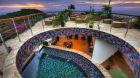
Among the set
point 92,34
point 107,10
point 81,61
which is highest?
point 107,10

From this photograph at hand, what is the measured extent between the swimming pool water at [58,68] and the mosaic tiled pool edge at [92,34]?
4.70 feet

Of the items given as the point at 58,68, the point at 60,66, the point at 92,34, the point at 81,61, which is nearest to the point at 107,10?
the point at 92,34

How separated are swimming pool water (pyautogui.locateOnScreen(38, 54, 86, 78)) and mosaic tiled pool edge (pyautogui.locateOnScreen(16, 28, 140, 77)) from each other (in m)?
1.43

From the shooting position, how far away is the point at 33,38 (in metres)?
6.27

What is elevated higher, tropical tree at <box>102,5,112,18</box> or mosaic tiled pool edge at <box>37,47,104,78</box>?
tropical tree at <box>102,5,112,18</box>

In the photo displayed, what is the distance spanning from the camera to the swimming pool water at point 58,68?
21.7 feet

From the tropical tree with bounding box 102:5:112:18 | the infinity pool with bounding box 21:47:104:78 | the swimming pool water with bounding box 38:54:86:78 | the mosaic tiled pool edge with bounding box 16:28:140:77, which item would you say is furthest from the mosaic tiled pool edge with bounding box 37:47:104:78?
the tropical tree with bounding box 102:5:112:18

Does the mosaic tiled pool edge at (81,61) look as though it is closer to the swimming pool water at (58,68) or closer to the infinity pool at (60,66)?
the infinity pool at (60,66)

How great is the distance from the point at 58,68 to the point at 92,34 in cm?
282

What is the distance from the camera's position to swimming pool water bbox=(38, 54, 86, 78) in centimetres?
662

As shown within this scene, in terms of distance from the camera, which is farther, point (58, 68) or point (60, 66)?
point (60, 66)

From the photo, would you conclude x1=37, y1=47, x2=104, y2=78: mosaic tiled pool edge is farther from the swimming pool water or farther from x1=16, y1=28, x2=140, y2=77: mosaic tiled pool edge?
x1=16, y1=28, x2=140, y2=77: mosaic tiled pool edge

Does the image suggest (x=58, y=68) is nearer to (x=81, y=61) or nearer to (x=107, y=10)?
(x=81, y=61)

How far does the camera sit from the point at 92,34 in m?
7.57
